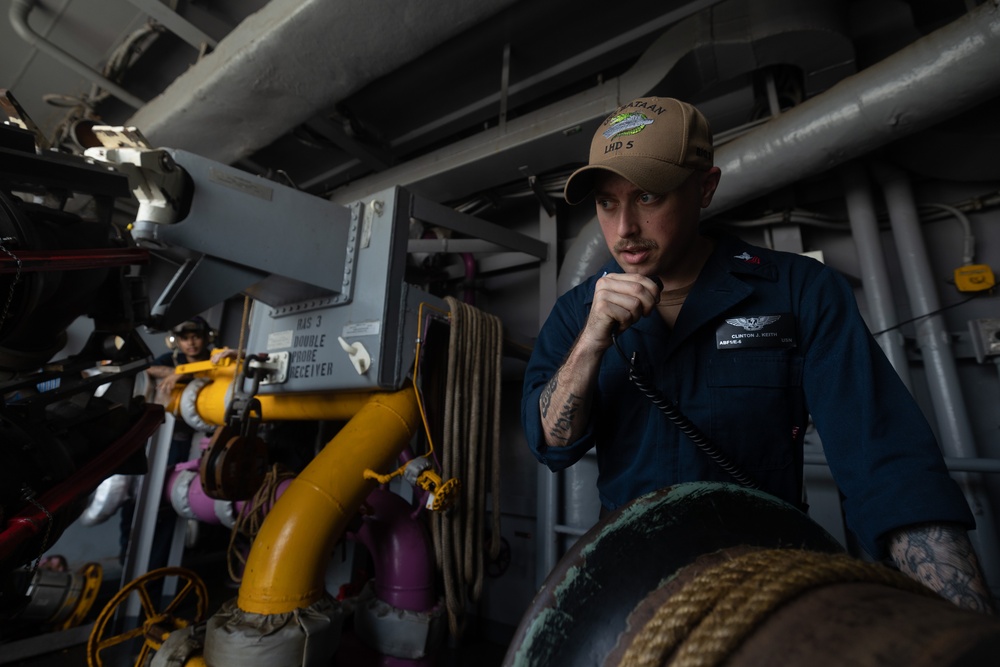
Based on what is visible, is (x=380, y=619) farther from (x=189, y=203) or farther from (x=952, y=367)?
(x=952, y=367)

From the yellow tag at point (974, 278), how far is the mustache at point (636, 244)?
1897 mm

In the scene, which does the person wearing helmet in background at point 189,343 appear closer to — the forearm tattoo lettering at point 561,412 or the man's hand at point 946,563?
the forearm tattoo lettering at point 561,412

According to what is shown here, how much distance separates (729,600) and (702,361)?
28.3 inches

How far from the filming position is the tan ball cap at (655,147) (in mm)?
910

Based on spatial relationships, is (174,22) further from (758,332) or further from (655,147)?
(758,332)

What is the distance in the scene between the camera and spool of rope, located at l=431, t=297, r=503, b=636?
186 centimetres

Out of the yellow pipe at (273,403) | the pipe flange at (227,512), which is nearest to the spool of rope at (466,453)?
the yellow pipe at (273,403)

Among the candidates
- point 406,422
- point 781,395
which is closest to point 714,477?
point 781,395

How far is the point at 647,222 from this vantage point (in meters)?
0.96

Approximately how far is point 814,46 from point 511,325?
2129 mm

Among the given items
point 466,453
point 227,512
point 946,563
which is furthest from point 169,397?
point 946,563

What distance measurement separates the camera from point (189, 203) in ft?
4.97

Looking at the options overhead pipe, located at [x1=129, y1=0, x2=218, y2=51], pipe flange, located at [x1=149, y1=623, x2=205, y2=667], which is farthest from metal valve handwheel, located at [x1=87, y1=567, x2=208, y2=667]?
overhead pipe, located at [x1=129, y1=0, x2=218, y2=51]

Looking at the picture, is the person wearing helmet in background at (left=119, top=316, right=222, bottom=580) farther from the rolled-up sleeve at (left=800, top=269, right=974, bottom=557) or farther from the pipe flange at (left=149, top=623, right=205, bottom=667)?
the rolled-up sleeve at (left=800, top=269, right=974, bottom=557)
